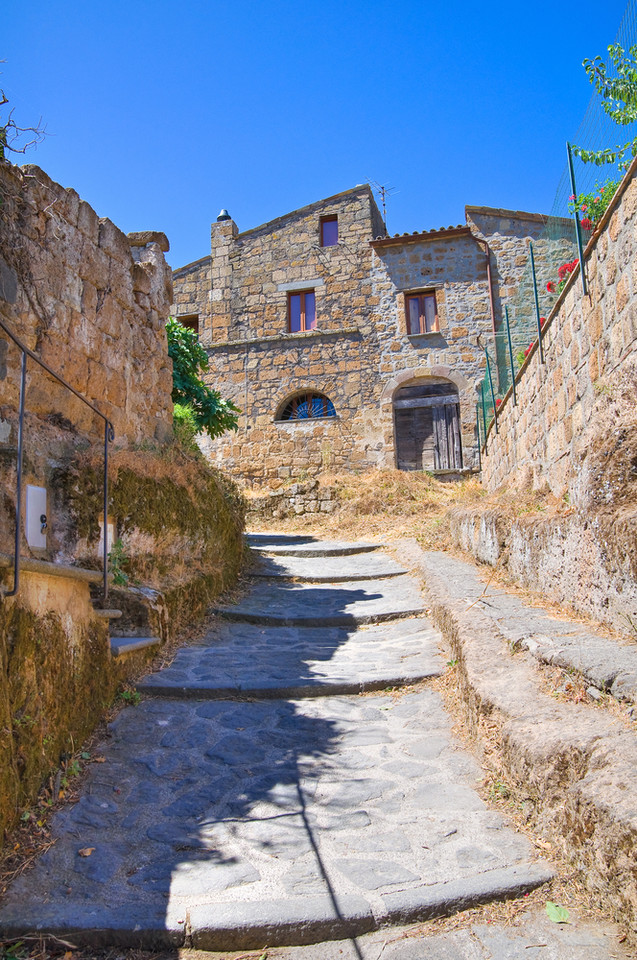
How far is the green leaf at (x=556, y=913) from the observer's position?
1.90 metres

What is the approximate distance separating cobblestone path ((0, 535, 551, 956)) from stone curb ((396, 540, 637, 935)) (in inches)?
7.2

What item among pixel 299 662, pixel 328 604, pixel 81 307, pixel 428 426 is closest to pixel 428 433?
pixel 428 426

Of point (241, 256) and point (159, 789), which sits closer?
point (159, 789)

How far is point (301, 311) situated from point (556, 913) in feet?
47.4

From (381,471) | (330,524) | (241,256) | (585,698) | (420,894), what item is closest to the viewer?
(420,894)

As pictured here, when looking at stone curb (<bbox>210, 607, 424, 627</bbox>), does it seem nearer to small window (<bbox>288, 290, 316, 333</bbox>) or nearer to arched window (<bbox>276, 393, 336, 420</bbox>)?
arched window (<bbox>276, 393, 336, 420</bbox>)

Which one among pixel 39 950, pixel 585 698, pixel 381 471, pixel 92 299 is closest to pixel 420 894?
pixel 585 698

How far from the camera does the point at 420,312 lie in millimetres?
14625

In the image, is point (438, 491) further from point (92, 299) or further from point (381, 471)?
point (92, 299)

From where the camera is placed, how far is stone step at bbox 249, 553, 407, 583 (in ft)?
23.9

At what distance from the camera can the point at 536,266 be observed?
21.5 feet

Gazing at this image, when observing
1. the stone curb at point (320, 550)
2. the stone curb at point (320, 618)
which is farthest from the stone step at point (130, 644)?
the stone curb at point (320, 550)

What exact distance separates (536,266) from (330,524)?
602 centimetres

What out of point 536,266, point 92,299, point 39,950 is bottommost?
point 39,950
